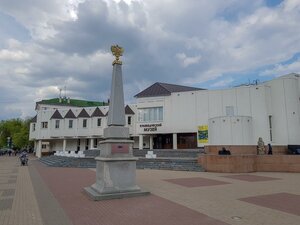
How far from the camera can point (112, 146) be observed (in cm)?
1019

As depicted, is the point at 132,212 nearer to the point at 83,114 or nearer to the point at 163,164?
the point at 163,164

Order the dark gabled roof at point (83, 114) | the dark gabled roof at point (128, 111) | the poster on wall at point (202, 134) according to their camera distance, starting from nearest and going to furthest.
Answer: the poster on wall at point (202, 134)
the dark gabled roof at point (128, 111)
the dark gabled roof at point (83, 114)

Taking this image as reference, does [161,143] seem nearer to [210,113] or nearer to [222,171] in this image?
[210,113]

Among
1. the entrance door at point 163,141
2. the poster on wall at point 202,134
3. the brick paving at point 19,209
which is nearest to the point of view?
the brick paving at point 19,209

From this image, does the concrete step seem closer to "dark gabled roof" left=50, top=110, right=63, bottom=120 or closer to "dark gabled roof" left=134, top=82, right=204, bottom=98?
"dark gabled roof" left=134, top=82, right=204, bottom=98

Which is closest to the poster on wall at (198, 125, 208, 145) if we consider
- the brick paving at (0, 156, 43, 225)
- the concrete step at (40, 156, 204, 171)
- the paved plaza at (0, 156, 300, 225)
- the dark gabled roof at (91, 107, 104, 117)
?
the concrete step at (40, 156, 204, 171)

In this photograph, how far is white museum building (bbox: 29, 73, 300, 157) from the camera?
26528 mm

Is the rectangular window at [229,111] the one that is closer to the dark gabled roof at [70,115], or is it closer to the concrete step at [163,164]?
the concrete step at [163,164]

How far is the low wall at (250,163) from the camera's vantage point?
1795 cm

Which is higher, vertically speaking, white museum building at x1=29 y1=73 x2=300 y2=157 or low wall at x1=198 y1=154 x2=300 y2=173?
white museum building at x1=29 y1=73 x2=300 y2=157

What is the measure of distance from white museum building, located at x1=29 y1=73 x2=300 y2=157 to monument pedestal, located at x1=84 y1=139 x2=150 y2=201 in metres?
16.3

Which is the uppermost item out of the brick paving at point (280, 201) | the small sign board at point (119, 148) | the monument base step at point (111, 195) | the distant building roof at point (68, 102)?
the distant building roof at point (68, 102)

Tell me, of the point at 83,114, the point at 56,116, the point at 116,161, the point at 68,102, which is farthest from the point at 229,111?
the point at 68,102

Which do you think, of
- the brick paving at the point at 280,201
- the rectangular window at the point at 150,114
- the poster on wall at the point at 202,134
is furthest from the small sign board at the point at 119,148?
the rectangular window at the point at 150,114
